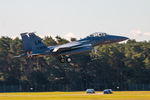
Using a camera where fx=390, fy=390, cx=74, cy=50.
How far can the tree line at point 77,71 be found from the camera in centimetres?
14500

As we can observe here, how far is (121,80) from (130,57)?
986 centimetres

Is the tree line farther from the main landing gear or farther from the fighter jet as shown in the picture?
the main landing gear

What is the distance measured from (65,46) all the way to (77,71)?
8901 centimetres

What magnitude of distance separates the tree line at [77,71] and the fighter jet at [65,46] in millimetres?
78650

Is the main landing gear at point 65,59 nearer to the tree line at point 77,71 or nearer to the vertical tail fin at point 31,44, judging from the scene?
the vertical tail fin at point 31,44

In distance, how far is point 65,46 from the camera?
62094 mm

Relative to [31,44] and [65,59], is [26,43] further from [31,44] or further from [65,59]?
[65,59]

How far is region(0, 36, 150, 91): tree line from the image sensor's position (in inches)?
5709

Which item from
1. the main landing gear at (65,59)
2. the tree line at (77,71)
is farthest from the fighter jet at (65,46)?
the tree line at (77,71)

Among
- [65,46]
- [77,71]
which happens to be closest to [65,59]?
[65,46]

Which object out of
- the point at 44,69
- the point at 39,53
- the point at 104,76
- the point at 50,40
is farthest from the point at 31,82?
the point at 39,53

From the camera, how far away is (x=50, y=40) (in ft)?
505

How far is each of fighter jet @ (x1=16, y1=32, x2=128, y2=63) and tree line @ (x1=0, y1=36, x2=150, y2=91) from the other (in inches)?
3096

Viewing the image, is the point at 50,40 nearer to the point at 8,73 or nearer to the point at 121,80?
the point at 8,73
